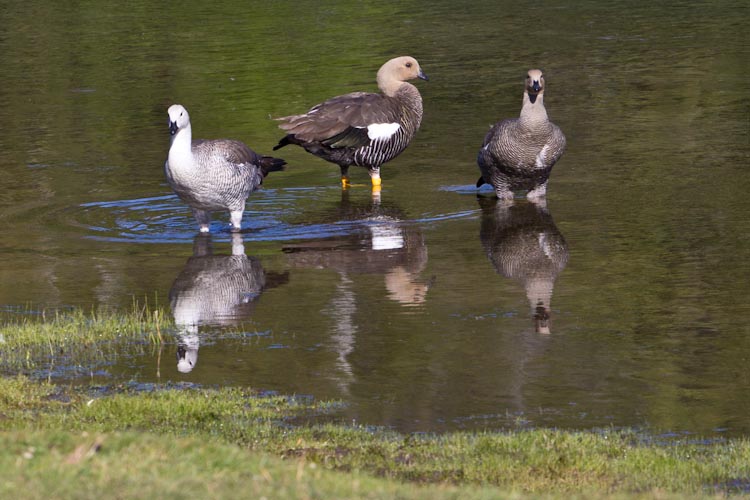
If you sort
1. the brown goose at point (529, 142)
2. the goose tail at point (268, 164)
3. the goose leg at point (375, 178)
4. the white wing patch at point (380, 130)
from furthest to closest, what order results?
the goose leg at point (375, 178), the white wing patch at point (380, 130), the brown goose at point (529, 142), the goose tail at point (268, 164)

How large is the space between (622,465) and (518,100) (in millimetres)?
18232

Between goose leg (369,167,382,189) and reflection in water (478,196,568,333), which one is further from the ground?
goose leg (369,167,382,189)

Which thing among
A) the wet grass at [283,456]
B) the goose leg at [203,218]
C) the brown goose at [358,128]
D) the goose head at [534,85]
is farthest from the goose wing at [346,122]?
the wet grass at [283,456]

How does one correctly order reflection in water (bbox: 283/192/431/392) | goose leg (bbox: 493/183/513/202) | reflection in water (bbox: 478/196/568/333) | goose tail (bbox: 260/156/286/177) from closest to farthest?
reflection in water (bbox: 283/192/431/392) < reflection in water (bbox: 478/196/568/333) < goose tail (bbox: 260/156/286/177) < goose leg (bbox: 493/183/513/202)

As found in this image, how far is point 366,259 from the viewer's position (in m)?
15.3

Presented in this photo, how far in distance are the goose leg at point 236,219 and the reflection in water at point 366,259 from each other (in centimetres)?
95

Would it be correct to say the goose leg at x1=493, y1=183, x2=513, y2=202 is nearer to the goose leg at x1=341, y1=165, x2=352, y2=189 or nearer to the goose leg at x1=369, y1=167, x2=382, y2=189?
the goose leg at x1=369, y1=167, x2=382, y2=189

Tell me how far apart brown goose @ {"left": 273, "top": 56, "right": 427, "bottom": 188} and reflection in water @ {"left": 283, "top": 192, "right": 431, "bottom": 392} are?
99 centimetres

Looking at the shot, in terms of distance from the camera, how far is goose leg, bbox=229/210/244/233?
54.3ft

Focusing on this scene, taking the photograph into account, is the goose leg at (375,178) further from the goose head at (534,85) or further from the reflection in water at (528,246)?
the goose head at (534,85)

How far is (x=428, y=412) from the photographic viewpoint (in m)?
10.2

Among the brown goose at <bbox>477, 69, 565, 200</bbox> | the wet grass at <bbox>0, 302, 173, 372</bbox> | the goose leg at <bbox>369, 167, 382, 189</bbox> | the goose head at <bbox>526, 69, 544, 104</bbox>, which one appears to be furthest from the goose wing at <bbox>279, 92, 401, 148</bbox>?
the wet grass at <bbox>0, 302, 173, 372</bbox>

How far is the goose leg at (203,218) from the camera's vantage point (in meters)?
16.7

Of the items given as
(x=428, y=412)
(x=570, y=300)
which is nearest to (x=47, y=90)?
(x=570, y=300)
